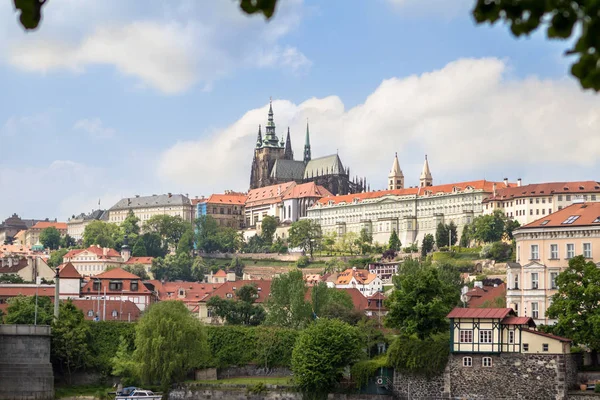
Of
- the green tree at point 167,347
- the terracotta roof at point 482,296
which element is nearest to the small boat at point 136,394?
the green tree at point 167,347

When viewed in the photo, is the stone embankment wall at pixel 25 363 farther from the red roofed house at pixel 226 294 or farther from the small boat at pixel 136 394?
the red roofed house at pixel 226 294

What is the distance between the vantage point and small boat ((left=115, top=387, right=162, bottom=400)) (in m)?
65.3

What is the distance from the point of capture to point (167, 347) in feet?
223

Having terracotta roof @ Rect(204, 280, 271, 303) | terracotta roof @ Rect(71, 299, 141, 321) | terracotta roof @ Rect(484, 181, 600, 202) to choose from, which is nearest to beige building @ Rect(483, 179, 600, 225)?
terracotta roof @ Rect(484, 181, 600, 202)

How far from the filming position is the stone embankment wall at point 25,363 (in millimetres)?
67312

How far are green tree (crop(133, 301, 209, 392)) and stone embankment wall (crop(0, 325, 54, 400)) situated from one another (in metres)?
5.71

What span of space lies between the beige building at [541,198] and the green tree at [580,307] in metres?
108

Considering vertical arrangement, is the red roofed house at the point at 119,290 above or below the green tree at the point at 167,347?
above

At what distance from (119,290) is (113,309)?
576 inches

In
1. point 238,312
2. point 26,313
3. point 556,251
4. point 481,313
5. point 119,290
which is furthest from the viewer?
point 119,290

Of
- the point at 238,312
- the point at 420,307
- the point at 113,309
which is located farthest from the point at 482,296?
the point at 113,309

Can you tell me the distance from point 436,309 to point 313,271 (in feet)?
427

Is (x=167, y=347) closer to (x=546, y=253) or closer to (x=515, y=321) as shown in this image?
(x=515, y=321)

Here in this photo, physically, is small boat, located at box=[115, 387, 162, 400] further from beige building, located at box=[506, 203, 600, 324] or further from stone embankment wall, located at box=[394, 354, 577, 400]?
beige building, located at box=[506, 203, 600, 324]
